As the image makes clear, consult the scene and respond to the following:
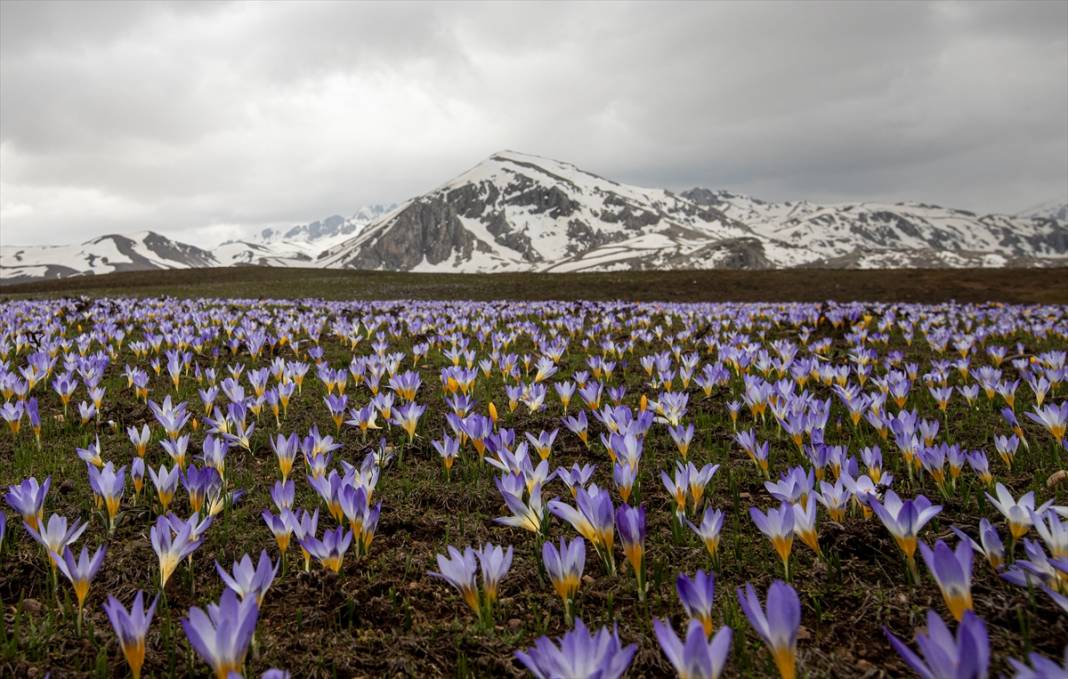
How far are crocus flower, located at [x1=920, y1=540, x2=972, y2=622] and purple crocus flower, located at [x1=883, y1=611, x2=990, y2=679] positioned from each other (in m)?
0.44

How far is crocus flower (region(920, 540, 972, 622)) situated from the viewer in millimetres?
1597

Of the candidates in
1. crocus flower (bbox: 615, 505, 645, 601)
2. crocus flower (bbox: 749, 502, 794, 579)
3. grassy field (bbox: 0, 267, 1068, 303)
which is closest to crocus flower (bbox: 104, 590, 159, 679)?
crocus flower (bbox: 615, 505, 645, 601)

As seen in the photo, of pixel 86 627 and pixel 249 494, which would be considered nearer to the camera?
pixel 86 627

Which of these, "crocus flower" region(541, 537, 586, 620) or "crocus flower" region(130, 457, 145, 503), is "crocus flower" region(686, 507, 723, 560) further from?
"crocus flower" region(130, 457, 145, 503)

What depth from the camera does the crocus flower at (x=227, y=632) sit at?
145 cm

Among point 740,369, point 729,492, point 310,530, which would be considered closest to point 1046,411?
point 729,492

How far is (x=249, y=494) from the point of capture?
3.54 m

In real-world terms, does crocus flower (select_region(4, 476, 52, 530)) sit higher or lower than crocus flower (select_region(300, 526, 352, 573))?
higher

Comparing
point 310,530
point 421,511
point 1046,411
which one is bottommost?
point 421,511

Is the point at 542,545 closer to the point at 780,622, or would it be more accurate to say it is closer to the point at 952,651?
the point at 780,622

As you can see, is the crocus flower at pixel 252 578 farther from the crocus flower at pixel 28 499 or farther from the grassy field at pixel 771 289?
the grassy field at pixel 771 289

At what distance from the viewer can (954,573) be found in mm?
1622

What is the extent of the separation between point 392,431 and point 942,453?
12.4 ft

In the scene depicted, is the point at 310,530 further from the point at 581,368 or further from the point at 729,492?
the point at 581,368
